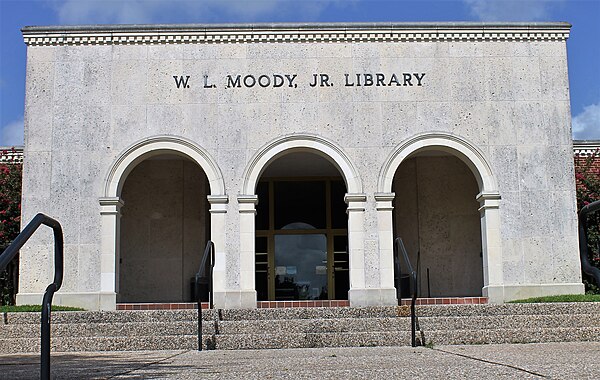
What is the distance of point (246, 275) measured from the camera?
1462cm

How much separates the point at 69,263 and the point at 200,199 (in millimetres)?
4187

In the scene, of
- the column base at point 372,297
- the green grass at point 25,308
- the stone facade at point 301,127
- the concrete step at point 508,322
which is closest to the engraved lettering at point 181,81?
the stone facade at point 301,127

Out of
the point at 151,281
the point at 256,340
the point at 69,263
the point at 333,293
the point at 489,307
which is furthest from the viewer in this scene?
the point at 333,293

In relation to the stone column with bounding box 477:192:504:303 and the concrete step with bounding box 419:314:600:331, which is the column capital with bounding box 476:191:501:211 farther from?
the concrete step with bounding box 419:314:600:331

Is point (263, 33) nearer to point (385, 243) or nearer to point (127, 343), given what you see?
point (385, 243)

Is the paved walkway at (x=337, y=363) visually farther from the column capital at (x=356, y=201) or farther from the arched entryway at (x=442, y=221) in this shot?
the arched entryway at (x=442, y=221)

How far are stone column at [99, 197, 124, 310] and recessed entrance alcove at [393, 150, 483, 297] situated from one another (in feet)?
22.0

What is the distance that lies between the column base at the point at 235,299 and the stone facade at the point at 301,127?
0.09 ft

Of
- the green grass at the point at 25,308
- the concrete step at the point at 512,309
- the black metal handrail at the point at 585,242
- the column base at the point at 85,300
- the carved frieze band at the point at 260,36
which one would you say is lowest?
the concrete step at the point at 512,309

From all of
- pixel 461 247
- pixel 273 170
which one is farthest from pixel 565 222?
pixel 273 170

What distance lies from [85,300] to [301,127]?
5.26 metres

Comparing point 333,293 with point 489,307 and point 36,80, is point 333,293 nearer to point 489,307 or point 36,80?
point 489,307

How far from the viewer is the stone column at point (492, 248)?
48.1ft

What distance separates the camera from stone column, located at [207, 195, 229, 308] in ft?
48.0
